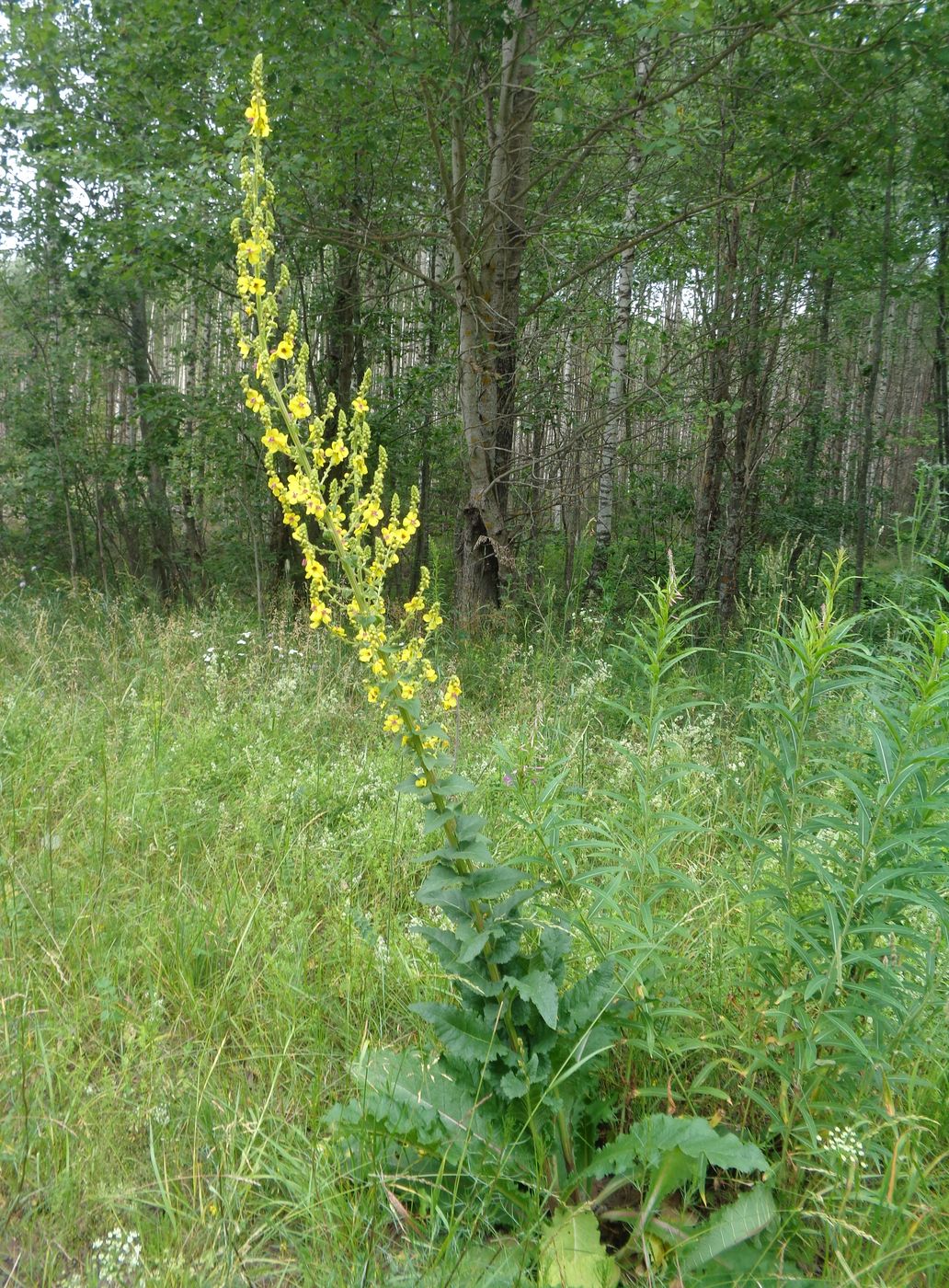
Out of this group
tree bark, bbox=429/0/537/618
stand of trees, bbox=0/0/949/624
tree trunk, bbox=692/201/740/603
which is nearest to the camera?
stand of trees, bbox=0/0/949/624

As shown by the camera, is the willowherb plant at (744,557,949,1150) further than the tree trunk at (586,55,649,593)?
No

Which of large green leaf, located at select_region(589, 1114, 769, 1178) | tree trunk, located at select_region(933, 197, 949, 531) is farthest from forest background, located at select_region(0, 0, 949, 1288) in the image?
tree trunk, located at select_region(933, 197, 949, 531)

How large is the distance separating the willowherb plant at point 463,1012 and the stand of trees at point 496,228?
436 centimetres

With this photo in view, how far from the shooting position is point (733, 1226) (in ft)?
5.38

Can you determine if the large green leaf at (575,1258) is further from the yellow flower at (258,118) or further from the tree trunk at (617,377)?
the tree trunk at (617,377)

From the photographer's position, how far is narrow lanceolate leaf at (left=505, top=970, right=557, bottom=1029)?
1673mm

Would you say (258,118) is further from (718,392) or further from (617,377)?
(718,392)

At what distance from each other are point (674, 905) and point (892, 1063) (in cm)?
86

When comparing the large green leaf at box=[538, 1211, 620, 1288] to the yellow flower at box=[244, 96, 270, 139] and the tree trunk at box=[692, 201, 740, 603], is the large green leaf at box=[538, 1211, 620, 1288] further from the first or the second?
the tree trunk at box=[692, 201, 740, 603]

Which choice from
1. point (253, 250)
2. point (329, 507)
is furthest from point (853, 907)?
point (253, 250)

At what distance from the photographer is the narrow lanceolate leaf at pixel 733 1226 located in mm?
1615

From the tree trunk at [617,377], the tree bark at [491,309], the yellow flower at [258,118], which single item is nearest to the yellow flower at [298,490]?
the yellow flower at [258,118]

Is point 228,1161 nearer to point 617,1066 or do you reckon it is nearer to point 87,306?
point 617,1066

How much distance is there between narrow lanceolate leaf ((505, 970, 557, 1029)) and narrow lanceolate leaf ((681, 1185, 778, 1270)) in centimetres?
49
